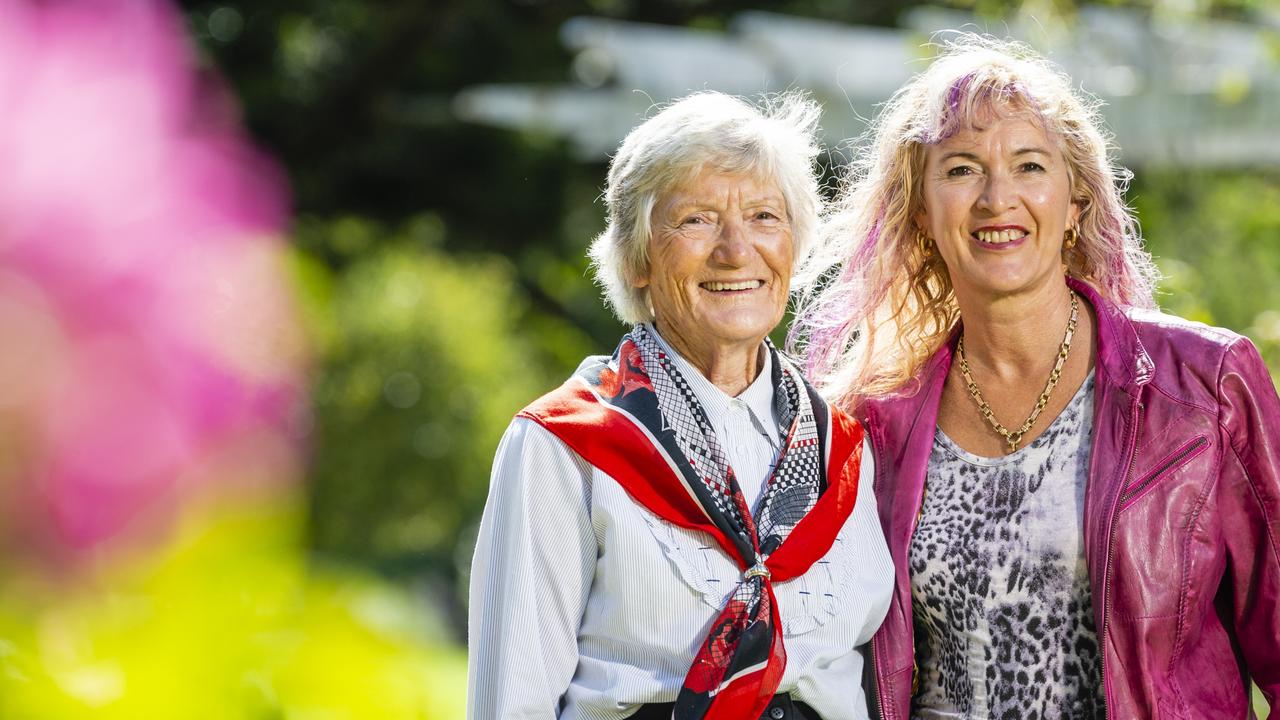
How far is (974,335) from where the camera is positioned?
8.71 ft

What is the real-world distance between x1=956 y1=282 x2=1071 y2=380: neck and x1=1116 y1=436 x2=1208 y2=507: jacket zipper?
0.33 meters

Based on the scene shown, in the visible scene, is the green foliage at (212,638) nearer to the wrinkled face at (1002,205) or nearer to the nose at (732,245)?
the nose at (732,245)

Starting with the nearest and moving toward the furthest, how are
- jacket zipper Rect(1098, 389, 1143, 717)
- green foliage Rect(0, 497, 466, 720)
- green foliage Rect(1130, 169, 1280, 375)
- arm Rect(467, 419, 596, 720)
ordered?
green foliage Rect(0, 497, 466, 720) → arm Rect(467, 419, 596, 720) → jacket zipper Rect(1098, 389, 1143, 717) → green foliage Rect(1130, 169, 1280, 375)

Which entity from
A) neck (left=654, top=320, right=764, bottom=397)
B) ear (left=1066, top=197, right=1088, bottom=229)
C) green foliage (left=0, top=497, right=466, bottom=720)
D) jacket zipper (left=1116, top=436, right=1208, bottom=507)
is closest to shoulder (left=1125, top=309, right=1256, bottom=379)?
jacket zipper (left=1116, top=436, right=1208, bottom=507)

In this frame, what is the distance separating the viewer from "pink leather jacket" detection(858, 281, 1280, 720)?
2.28m

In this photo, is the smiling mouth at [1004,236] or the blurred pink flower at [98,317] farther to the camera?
the smiling mouth at [1004,236]

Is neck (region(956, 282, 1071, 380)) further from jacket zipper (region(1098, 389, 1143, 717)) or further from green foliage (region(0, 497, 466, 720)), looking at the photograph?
green foliage (region(0, 497, 466, 720))

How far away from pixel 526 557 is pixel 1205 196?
915cm

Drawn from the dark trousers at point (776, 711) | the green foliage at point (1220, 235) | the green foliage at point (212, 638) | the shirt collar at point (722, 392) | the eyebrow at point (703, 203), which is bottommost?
the dark trousers at point (776, 711)

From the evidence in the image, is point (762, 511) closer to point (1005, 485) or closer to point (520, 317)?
point (1005, 485)

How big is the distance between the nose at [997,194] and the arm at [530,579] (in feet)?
2.92

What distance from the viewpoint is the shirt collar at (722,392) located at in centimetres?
241

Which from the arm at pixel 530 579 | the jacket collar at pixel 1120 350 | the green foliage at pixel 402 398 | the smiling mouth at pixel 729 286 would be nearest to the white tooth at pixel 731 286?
the smiling mouth at pixel 729 286

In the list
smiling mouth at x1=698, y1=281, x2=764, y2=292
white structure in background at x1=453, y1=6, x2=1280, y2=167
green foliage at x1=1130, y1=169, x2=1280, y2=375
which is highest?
white structure in background at x1=453, y1=6, x2=1280, y2=167
